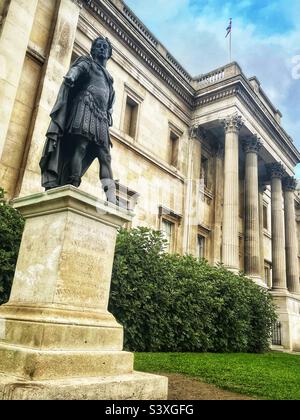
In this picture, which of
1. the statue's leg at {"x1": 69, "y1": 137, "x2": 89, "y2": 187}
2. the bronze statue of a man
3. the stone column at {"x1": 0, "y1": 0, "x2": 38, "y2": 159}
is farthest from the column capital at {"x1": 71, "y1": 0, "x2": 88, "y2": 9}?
the statue's leg at {"x1": 69, "y1": 137, "x2": 89, "y2": 187}

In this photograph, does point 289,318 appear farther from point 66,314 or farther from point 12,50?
point 66,314

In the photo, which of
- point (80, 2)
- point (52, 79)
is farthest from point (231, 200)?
point (80, 2)

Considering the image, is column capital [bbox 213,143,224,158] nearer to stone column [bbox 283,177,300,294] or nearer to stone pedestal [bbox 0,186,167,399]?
stone column [bbox 283,177,300,294]

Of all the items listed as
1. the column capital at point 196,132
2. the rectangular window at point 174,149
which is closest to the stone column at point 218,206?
the column capital at point 196,132

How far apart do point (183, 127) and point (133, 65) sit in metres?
4.59

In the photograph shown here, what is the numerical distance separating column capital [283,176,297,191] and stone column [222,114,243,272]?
760 centimetres

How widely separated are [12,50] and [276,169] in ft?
57.6

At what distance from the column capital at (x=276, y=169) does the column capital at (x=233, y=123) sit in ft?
18.4

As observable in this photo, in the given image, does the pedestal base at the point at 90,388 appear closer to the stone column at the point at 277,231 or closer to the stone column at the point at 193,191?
the stone column at the point at 193,191

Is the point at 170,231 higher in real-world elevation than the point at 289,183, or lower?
lower

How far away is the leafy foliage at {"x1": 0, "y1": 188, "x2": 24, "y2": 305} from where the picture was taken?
20.7ft

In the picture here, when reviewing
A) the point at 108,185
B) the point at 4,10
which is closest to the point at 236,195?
the point at 4,10

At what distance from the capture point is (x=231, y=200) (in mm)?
17438
